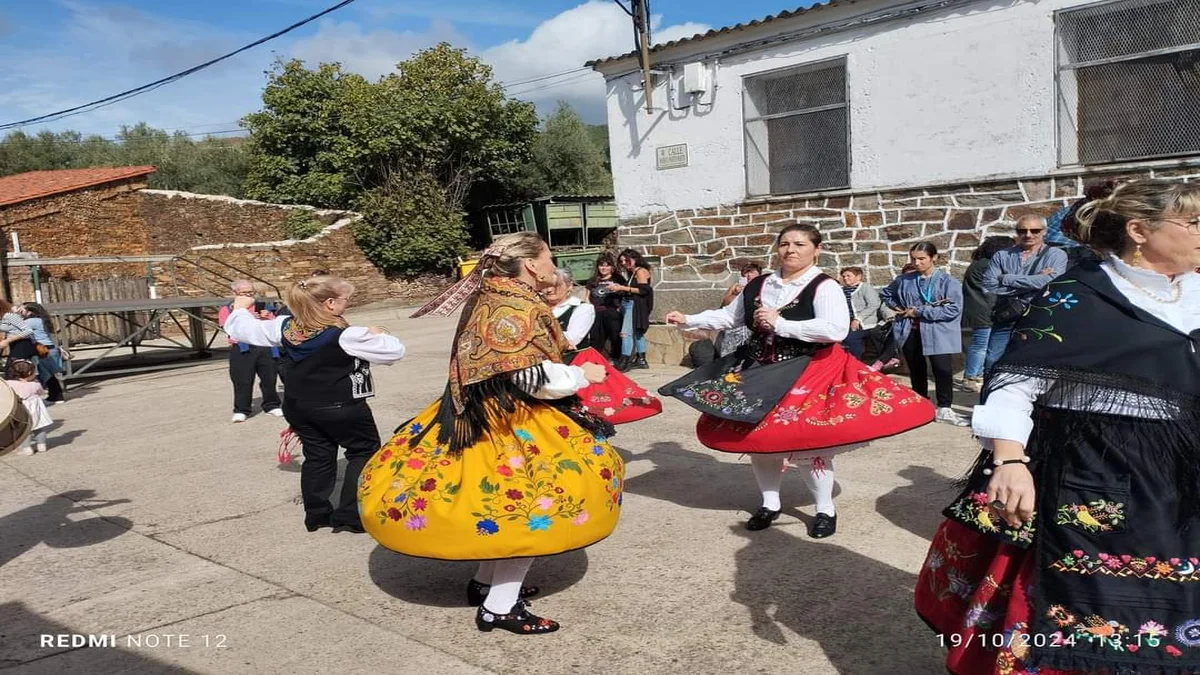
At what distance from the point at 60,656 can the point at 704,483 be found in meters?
3.66

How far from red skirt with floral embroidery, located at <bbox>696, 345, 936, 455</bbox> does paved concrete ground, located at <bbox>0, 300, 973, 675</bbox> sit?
0.54 m

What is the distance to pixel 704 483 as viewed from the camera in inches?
237

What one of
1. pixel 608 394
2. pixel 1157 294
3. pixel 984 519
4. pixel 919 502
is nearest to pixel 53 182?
pixel 608 394

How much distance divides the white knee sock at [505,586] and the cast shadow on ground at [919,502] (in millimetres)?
2166

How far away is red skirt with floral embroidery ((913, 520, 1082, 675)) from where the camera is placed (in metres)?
2.28

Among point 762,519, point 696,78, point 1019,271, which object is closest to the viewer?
point 762,519

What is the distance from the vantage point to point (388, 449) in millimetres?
3818

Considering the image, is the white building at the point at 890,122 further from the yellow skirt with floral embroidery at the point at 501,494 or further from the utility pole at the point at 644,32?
the yellow skirt with floral embroidery at the point at 501,494

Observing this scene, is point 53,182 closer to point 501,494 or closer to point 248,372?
point 248,372

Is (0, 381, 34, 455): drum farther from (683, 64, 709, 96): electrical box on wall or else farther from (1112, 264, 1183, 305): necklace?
(683, 64, 709, 96): electrical box on wall

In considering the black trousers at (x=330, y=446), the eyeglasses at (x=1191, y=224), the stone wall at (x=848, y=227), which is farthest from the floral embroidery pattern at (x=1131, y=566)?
the stone wall at (x=848, y=227)

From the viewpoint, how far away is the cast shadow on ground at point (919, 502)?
489cm

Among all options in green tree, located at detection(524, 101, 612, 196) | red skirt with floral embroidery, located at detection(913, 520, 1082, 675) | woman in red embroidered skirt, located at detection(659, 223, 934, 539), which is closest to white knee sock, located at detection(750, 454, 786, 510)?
woman in red embroidered skirt, located at detection(659, 223, 934, 539)

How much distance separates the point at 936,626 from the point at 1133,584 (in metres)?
0.55
